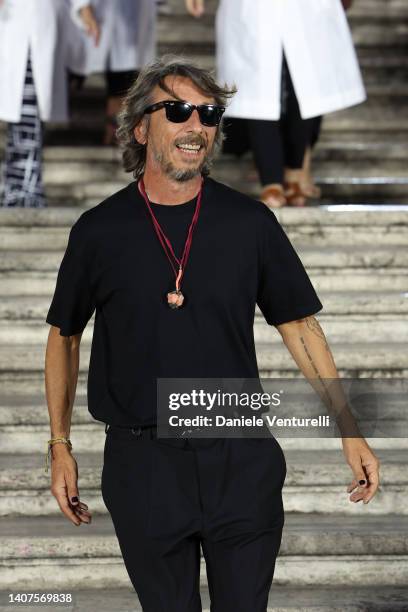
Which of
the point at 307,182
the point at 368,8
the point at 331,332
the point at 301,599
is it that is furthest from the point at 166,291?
the point at 368,8

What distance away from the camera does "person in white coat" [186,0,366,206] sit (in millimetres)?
5965

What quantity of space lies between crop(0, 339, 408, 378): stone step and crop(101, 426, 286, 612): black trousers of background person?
213 centimetres

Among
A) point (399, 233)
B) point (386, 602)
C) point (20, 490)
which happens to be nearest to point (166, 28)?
point (399, 233)

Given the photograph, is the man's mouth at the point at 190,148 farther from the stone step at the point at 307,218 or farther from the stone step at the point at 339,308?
the stone step at the point at 307,218

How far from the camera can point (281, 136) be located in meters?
6.23

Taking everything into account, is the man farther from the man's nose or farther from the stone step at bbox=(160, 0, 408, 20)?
the stone step at bbox=(160, 0, 408, 20)

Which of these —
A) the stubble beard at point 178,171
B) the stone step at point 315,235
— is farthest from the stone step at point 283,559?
the stone step at point 315,235

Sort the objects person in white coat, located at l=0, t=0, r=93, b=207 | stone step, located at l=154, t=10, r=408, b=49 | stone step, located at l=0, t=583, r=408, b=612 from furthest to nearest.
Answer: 1. stone step, located at l=154, t=10, r=408, b=49
2. person in white coat, located at l=0, t=0, r=93, b=207
3. stone step, located at l=0, t=583, r=408, b=612

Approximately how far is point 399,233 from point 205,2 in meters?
4.10

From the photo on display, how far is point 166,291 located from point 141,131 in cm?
42

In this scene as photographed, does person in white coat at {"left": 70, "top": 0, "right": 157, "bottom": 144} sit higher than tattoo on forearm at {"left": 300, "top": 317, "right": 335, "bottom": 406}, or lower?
higher

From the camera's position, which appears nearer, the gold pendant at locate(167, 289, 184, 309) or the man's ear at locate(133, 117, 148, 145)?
the gold pendant at locate(167, 289, 184, 309)

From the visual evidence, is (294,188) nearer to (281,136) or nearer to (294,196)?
(294,196)

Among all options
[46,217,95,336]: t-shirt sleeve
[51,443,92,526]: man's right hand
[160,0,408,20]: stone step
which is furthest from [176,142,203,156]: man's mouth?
[160,0,408,20]: stone step
